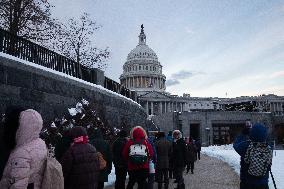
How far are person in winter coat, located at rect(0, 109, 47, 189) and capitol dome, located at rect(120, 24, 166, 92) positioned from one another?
109 meters

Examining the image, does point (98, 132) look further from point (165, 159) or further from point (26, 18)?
point (26, 18)

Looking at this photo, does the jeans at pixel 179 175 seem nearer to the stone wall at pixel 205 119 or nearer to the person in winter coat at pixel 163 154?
the person in winter coat at pixel 163 154

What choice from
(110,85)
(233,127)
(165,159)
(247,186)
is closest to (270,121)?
(233,127)

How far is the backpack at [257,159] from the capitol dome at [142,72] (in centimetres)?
10706

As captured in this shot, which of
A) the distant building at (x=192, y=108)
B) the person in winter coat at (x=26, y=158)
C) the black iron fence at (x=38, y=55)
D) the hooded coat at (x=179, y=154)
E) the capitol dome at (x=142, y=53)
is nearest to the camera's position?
the person in winter coat at (x=26, y=158)

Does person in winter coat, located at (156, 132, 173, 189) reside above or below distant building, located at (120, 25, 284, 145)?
below

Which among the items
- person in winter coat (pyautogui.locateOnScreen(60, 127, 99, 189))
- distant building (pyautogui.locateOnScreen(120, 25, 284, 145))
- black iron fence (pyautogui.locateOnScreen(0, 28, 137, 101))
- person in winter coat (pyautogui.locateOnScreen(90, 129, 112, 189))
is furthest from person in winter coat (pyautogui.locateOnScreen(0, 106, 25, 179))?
distant building (pyautogui.locateOnScreen(120, 25, 284, 145))

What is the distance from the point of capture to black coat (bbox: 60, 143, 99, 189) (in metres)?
4.96

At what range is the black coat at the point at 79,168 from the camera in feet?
16.3

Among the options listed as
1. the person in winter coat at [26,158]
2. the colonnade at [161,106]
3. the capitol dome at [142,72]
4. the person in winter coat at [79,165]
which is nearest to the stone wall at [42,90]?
the person in winter coat at [79,165]

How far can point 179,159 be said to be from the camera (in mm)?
10945

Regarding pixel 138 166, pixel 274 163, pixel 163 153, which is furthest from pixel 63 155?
pixel 274 163

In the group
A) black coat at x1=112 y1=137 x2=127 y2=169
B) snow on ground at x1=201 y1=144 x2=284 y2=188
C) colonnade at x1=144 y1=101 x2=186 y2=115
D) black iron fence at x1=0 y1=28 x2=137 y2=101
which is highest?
colonnade at x1=144 y1=101 x2=186 y2=115

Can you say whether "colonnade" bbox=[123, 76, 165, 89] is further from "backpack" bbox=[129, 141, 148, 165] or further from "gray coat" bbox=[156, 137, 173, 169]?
"backpack" bbox=[129, 141, 148, 165]
